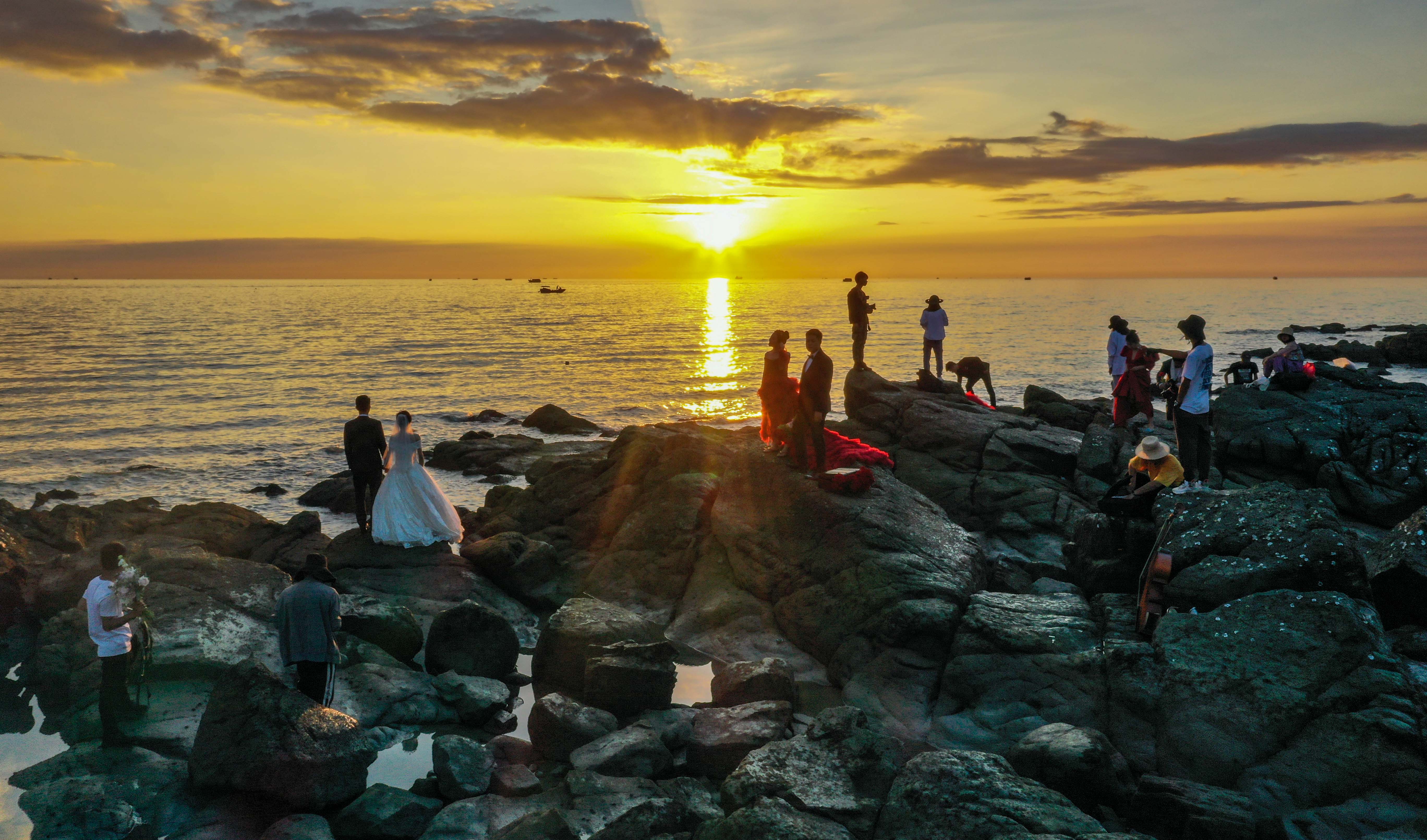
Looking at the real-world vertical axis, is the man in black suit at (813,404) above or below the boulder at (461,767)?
above

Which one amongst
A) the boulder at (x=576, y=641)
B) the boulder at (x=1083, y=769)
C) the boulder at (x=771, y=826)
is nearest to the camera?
the boulder at (x=771, y=826)

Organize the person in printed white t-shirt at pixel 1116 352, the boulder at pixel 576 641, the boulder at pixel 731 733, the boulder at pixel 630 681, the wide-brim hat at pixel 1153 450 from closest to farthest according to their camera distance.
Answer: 1. the boulder at pixel 731 733
2. the boulder at pixel 630 681
3. the wide-brim hat at pixel 1153 450
4. the boulder at pixel 576 641
5. the person in printed white t-shirt at pixel 1116 352

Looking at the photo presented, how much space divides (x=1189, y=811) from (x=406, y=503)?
1343cm

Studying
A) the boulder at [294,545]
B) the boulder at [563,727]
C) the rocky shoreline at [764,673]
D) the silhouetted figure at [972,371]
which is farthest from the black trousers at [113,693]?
the silhouetted figure at [972,371]

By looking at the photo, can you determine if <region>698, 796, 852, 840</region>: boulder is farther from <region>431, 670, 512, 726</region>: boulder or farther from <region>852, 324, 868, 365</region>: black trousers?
<region>852, 324, 868, 365</region>: black trousers

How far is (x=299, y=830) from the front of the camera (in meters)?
7.85

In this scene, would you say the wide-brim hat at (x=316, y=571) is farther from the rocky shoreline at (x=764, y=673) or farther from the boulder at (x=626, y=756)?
the boulder at (x=626, y=756)

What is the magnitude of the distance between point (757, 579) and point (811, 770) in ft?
17.3

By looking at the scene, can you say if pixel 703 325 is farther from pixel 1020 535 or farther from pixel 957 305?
pixel 1020 535

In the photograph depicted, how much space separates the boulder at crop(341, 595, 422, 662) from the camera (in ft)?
39.6

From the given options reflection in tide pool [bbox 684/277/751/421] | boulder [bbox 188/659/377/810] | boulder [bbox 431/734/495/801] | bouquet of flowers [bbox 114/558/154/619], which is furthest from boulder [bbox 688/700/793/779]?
reflection in tide pool [bbox 684/277/751/421]

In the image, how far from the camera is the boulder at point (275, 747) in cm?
844

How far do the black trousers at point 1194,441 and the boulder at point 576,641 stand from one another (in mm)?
9641

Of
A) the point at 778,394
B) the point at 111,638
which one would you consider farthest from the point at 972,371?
the point at 111,638
